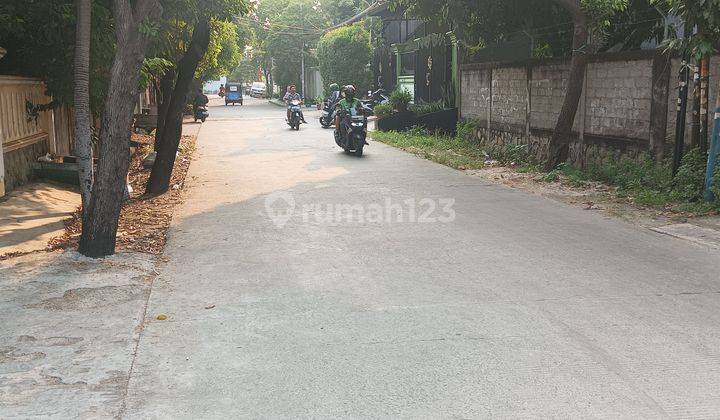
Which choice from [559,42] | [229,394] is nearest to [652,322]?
[229,394]

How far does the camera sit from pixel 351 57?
44.0 m

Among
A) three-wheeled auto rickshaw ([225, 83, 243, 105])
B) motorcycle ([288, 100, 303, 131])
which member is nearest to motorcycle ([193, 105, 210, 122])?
motorcycle ([288, 100, 303, 131])

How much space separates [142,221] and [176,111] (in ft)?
10.3

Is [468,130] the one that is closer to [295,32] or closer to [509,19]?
[509,19]

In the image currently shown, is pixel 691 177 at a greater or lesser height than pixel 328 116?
lesser

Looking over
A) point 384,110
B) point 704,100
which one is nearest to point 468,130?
point 384,110

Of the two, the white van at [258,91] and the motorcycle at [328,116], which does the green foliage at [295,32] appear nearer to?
the white van at [258,91]

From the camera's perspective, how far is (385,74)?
40406 mm

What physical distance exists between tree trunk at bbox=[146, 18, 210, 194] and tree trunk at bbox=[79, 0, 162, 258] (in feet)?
15.0

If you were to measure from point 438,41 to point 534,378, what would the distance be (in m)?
21.7

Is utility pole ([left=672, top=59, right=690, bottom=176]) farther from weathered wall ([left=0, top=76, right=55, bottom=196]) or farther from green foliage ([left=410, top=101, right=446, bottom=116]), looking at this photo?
green foliage ([left=410, top=101, right=446, bottom=116])

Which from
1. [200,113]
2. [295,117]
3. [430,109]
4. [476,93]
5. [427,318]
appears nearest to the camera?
[427,318]

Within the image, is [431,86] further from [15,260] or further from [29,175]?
[15,260]

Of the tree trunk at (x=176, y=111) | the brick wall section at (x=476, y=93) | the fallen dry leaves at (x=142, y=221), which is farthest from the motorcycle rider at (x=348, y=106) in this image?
the tree trunk at (x=176, y=111)
